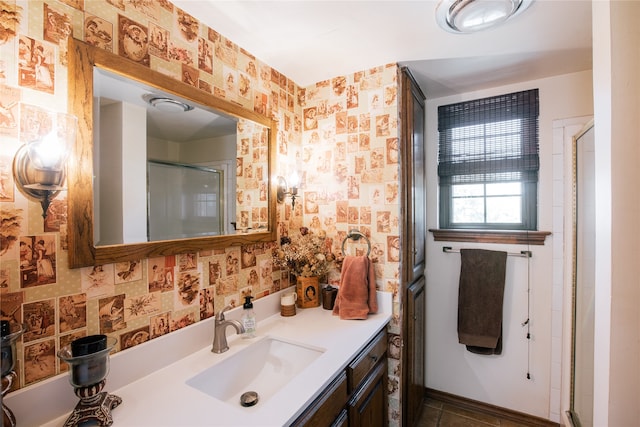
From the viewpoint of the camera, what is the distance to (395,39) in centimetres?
150

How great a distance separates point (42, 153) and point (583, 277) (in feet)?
8.18

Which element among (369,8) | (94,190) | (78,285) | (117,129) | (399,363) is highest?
(369,8)

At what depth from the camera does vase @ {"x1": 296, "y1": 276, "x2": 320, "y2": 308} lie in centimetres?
185

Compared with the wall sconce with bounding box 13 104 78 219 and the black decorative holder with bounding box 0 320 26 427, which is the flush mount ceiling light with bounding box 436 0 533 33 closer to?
the wall sconce with bounding box 13 104 78 219

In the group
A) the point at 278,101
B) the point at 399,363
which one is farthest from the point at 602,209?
the point at 278,101

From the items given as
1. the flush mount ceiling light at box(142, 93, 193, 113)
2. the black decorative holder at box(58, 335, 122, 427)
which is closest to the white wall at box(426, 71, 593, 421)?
the flush mount ceiling light at box(142, 93, 193, 113)

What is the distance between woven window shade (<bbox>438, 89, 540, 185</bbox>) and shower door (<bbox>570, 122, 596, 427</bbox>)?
274 millimetres

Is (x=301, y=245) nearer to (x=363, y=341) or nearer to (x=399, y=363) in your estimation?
(x=363, y=341)

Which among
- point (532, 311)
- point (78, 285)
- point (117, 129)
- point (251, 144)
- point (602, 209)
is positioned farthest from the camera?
point (532, 311)

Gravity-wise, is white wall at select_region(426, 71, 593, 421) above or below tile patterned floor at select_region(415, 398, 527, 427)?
above

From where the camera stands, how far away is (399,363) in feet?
5.69

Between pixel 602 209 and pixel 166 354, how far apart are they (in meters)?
1.54

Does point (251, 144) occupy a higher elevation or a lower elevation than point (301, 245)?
Answer: higher

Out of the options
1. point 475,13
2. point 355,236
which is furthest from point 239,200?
point 475,13
